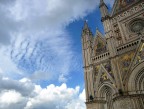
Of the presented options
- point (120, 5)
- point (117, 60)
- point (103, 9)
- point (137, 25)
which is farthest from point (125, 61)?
point (103, 9)

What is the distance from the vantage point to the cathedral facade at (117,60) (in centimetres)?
1669

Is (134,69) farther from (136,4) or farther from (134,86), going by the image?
(136,4)

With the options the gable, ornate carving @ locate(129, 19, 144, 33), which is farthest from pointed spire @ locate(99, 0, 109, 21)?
Answer: ornate carving @ locate(129, 19, 144, 33)

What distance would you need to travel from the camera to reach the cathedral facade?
16689 mm

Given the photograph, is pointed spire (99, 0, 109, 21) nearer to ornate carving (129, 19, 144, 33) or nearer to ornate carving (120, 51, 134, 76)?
ornate carving (129, 19, 144, 33)

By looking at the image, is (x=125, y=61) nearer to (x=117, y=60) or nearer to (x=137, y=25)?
(x=117, y=60)

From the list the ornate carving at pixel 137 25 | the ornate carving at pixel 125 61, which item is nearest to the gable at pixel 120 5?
the ornate carving at pixel 137 25

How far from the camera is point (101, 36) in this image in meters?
22.3

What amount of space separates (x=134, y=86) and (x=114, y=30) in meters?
7.82

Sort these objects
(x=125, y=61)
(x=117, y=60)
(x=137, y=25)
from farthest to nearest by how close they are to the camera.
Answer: (x=137, y=25) → (x=117, y=60) → (x=125, y=61)

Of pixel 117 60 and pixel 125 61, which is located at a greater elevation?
pixel 117 60

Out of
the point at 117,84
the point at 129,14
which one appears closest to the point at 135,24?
the point at 129,14

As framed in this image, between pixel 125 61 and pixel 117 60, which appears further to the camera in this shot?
pixel 117 60

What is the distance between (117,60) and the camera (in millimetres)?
18797
